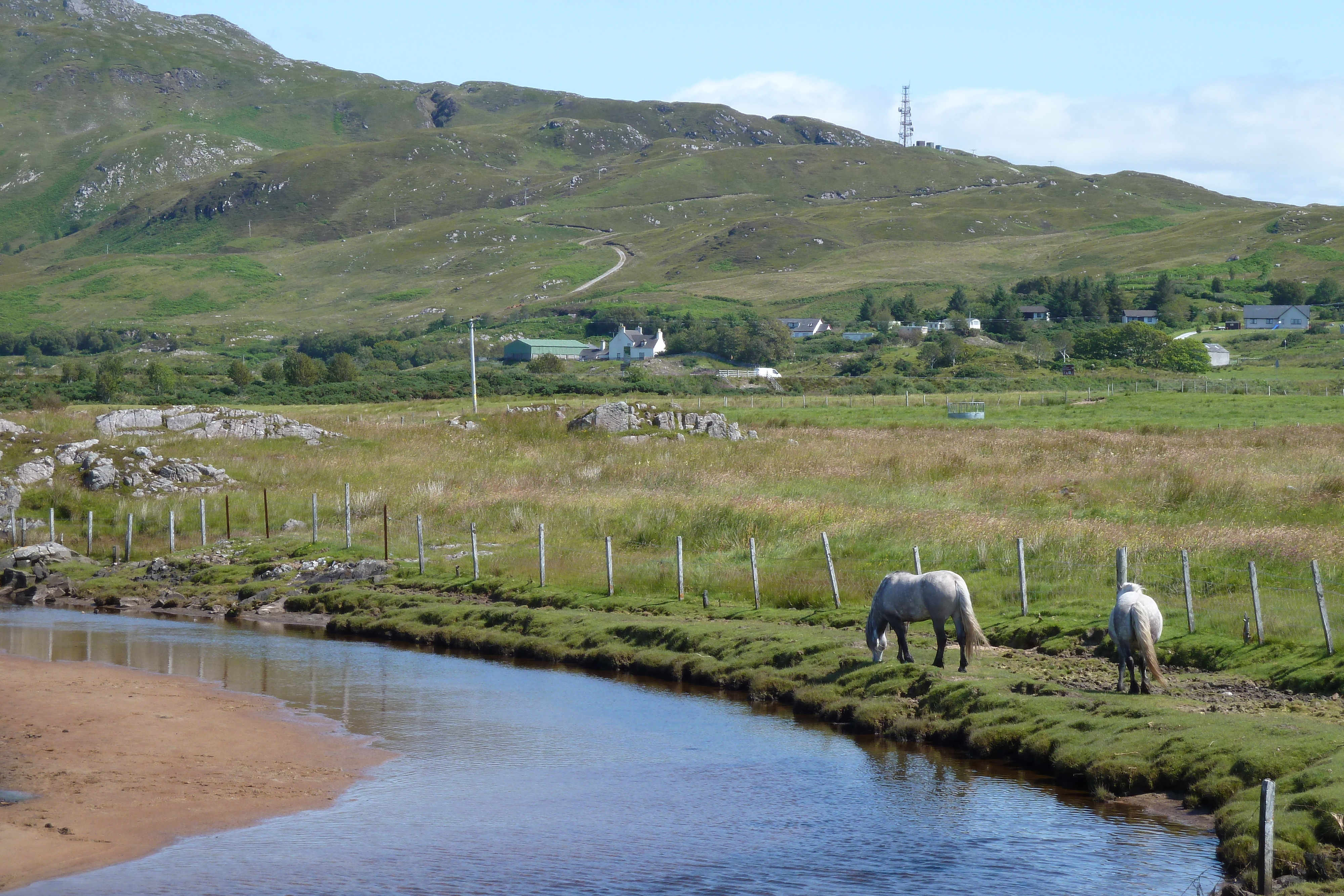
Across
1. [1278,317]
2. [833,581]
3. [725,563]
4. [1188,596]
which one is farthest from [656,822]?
[1278,317]

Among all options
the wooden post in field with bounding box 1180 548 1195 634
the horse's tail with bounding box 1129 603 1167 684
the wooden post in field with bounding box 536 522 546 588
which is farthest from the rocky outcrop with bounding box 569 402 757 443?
the horse's tail with bounding box 1129 603 1167 684

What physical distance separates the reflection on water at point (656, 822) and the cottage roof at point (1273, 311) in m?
180

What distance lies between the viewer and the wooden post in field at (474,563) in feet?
127

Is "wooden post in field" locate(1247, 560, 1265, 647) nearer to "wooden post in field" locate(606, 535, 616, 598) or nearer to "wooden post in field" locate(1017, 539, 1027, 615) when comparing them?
"wooden post in field" locate(1017, 539, 1027, 615)

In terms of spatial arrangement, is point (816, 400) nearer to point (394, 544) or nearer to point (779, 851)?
point (394, 544)

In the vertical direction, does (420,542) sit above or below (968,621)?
above

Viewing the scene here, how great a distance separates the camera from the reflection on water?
15773mm

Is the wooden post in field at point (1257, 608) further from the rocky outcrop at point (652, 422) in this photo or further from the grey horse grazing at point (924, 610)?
the rocky outcrop at point (652, 422)

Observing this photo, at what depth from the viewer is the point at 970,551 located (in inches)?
1341

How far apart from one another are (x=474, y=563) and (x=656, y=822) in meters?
21.7

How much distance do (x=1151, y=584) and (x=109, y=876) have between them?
22.6 meters

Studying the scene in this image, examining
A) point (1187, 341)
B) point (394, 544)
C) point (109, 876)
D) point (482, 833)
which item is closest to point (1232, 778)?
point (482, 833)

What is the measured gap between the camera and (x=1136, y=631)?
2039 centimetres

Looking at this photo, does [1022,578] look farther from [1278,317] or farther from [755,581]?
[1278,317]
